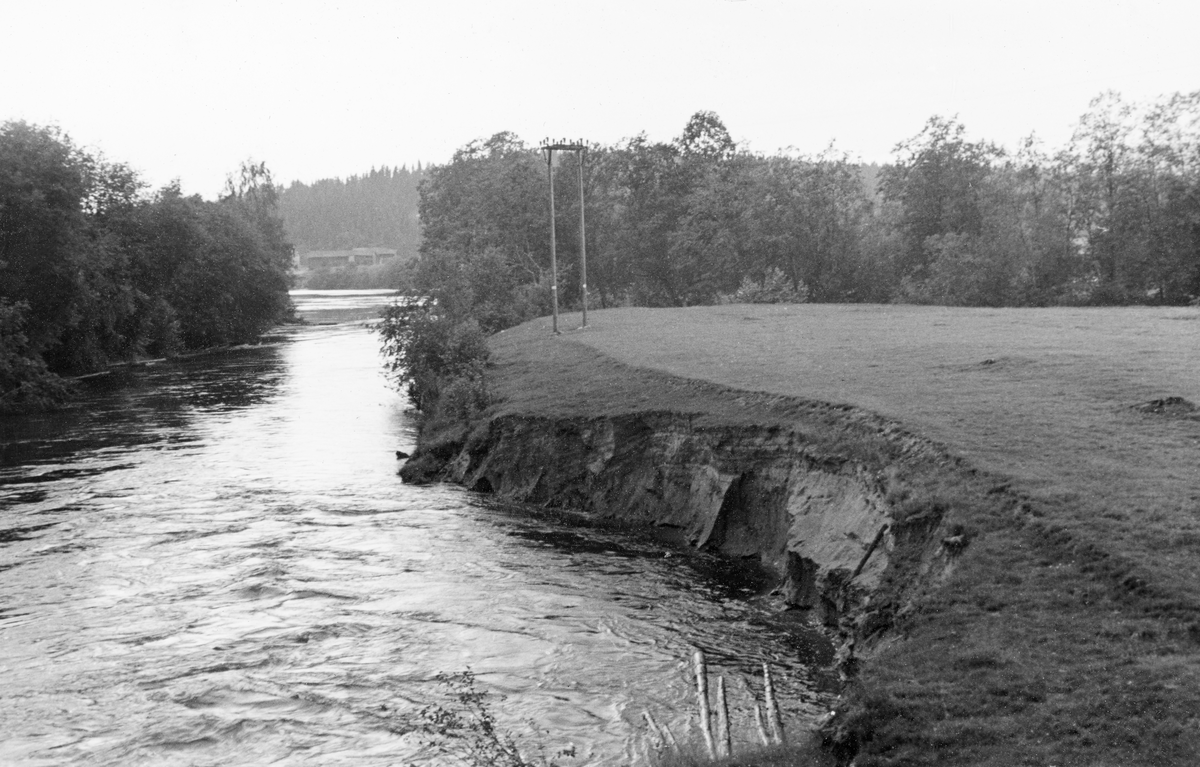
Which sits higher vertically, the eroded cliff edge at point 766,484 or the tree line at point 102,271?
the tree line at point 102,271

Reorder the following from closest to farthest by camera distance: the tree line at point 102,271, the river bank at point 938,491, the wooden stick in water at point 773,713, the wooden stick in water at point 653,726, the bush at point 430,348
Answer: the river bank at point 938,491, the wooden stick in water at point 773,713, the wooden stick in water at point 653,726, the bush at point 430,348, the tree line at point 102,271

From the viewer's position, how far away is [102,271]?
5884 centimetres

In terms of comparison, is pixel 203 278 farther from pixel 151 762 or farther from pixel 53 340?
pixel 151 762

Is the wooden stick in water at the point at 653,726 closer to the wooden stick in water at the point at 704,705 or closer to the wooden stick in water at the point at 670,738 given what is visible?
the wooden stick in water at the point at 670,738

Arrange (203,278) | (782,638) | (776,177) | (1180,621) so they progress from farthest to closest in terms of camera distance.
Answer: (203,278), (776,177), (782,638), (1180,621)

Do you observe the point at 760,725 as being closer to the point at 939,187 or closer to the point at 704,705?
the point at 704,705

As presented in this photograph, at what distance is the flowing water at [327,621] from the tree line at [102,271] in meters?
22.9

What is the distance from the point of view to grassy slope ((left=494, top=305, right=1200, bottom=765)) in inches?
396

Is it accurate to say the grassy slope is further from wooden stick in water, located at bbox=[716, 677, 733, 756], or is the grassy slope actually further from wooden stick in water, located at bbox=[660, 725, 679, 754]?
wooden stick in water, located at bbox=[660, 725, 679, 754]

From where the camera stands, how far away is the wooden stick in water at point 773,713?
1224cm

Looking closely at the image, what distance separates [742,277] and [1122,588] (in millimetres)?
64382

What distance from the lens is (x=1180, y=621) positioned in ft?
36.5

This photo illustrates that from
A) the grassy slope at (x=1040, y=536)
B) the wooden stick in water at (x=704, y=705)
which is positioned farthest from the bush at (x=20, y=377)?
the wooden stick in water at (x=704, y=705)

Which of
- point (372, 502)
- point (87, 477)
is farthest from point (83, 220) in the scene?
point (372, 502)
